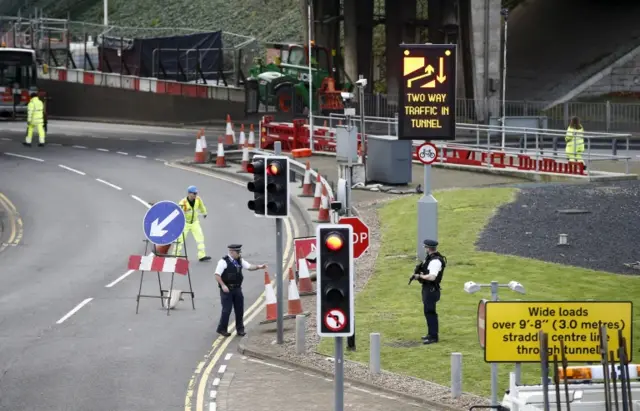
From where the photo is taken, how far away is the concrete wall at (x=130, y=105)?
206 feet

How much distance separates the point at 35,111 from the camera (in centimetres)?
4800

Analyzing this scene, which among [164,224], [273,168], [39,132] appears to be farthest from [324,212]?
[39,132]

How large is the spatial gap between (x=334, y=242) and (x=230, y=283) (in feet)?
27.0

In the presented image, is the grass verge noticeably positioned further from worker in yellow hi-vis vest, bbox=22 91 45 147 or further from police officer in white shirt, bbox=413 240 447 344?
worker in yellow hi-vis vest, bbox=22 91 45 147

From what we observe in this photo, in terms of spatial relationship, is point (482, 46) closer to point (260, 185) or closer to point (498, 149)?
point (498, 149)

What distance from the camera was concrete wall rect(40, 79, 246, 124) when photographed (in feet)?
206

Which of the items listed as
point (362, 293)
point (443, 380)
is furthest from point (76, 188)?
point (443, 380)

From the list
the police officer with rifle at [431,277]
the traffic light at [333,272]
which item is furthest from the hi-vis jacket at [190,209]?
the traffic light at [333,272]

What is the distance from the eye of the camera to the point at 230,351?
2281cm

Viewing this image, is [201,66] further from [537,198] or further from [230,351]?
[230,351]

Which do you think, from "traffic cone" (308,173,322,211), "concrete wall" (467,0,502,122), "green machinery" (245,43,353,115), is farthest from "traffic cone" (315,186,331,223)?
"concrete wall" (467,0,502,122)

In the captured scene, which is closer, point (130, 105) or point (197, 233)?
point (197, 233)

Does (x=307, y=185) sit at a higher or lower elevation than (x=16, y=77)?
lower

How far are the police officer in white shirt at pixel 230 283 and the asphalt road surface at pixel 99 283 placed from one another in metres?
0.57
